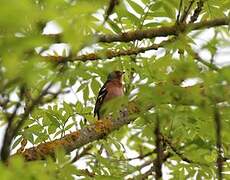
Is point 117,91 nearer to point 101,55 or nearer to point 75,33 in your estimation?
point 101,55

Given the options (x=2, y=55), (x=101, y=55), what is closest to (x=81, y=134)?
(x=101, y=55)

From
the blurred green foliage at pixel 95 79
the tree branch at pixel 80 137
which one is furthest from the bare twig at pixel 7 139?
the tree branch at pixel 80 137

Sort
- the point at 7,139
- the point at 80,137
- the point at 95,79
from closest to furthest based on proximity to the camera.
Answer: the point at 7,139 < the point at 80,137 < the point at 95,79

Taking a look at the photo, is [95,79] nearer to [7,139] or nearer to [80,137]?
[80,137]

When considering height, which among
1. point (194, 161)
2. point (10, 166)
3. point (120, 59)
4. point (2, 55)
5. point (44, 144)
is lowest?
point (194, 161)

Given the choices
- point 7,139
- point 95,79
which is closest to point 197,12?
point 95,79

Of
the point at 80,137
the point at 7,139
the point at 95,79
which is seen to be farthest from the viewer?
the point at 95,79

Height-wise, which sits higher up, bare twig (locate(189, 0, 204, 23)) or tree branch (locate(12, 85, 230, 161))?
bare twig (locate(189, 0, 204, 23))

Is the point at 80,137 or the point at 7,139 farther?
the point at 80,137

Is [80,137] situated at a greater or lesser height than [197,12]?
lesser

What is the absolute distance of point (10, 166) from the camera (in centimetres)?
305

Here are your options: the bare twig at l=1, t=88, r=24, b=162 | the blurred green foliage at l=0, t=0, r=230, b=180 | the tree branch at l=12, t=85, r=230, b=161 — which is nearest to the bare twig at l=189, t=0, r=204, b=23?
the blurred green foliage at l=0, t=0, r=230, b=180

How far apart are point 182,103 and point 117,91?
6566 mm

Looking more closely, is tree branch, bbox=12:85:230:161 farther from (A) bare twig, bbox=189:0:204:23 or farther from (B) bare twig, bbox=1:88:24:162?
(B) bare twig, bbox=1:88:24:162
